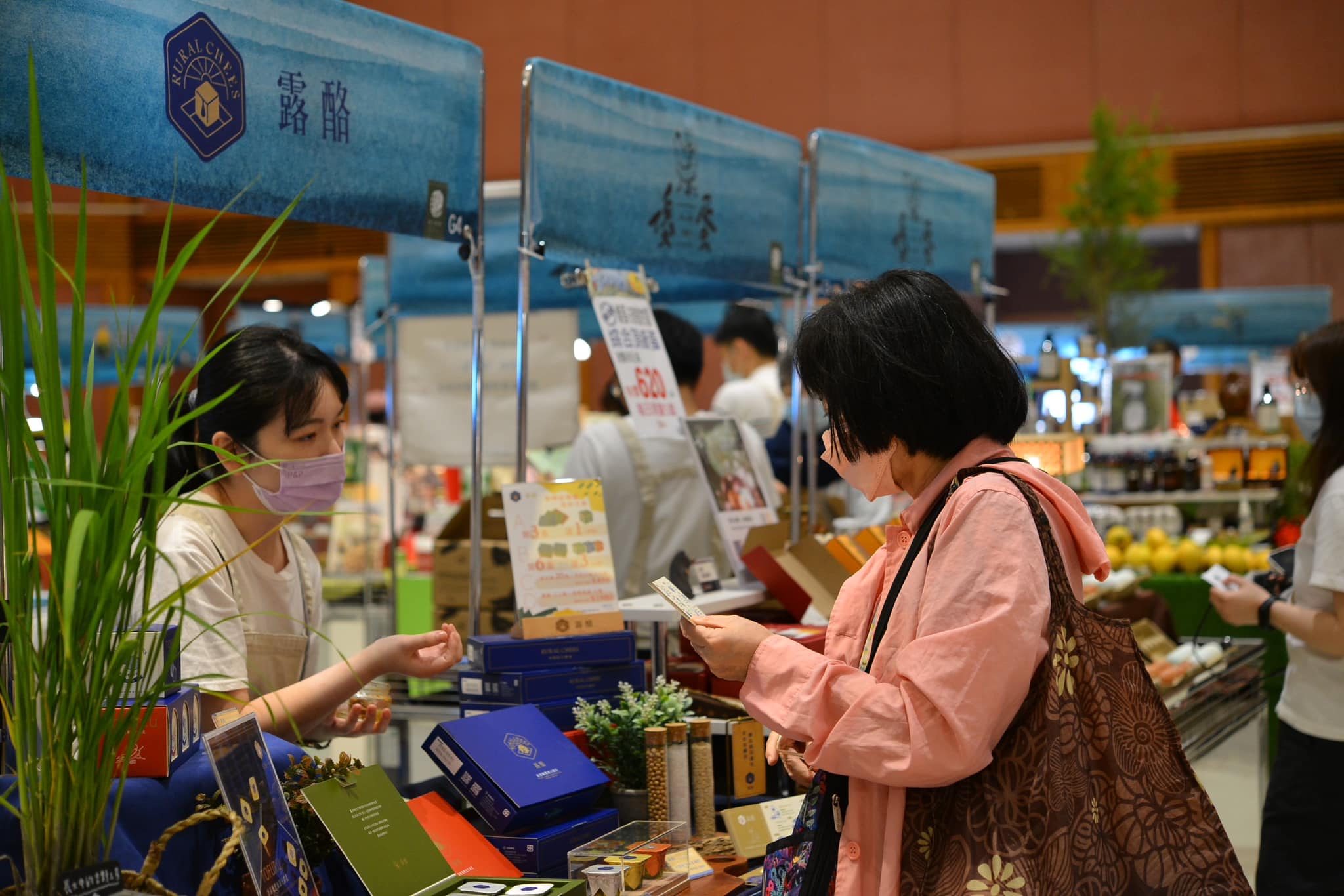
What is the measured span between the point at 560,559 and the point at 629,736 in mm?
482

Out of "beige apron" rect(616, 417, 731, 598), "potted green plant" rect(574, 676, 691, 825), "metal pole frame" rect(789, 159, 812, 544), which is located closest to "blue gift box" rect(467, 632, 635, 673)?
"potted green plant" rect(574, 676, 691, 825)

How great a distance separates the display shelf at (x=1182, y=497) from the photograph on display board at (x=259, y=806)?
16.8ft

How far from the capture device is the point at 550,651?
8.55ft

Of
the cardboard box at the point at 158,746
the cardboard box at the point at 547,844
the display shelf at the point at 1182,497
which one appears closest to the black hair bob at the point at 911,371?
the cardboard box at the point at 547,844

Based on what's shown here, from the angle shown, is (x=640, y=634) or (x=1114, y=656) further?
(x=640, y=634)

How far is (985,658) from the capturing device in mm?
1480

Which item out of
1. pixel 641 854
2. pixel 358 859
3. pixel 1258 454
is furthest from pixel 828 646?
pixel 1258 454

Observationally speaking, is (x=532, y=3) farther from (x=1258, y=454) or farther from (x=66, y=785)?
(x=66, y=785)

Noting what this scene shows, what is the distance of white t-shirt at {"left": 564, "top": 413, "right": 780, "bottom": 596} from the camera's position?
14.0ft

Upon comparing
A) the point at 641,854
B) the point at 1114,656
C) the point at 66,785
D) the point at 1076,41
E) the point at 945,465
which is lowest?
the point at 641,854

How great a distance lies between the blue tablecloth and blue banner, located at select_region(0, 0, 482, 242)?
3.26ft

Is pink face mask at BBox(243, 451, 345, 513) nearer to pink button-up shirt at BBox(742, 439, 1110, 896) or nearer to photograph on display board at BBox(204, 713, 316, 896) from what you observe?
photograph on display board at BBox(204, 713, 316, 896)

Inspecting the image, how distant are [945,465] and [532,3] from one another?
1156 centimetres

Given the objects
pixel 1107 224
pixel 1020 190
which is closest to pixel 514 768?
pixel 1107 224
